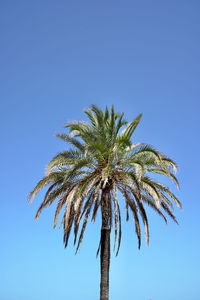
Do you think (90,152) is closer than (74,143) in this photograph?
Yes

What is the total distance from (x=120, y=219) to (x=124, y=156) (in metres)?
3.61

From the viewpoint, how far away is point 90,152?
20.1 meters

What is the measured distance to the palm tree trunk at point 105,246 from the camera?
1916 centimetres

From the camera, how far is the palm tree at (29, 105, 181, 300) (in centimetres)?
1962

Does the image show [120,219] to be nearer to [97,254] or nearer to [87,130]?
[97,254]

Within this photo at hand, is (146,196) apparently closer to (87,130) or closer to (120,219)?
(120,219)

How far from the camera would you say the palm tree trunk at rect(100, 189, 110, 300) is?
19.2 metres

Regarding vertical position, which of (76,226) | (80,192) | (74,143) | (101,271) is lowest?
(101,271)

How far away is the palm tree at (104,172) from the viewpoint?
1962cm

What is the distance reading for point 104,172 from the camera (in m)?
18.9

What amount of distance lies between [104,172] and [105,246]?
4319 millimetres

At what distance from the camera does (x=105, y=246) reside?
65.7 feet

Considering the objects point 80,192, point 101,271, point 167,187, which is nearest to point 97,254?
point 101,271

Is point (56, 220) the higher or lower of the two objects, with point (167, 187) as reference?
lower
